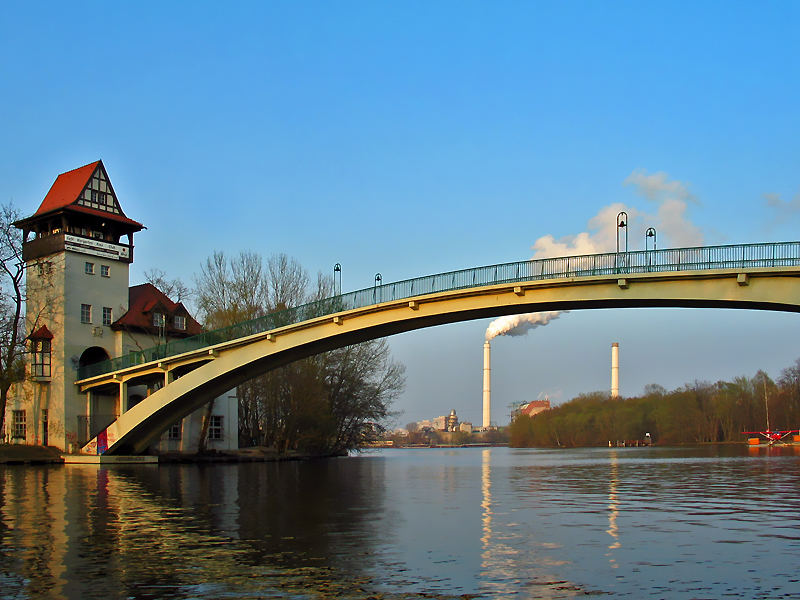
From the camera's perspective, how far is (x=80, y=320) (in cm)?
5141

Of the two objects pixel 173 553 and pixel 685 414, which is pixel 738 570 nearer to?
pixel 173 553

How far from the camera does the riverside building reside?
50344mm

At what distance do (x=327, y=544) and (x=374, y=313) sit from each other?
82.0ft

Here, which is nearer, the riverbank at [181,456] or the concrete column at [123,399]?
the riverbank at [181,456]

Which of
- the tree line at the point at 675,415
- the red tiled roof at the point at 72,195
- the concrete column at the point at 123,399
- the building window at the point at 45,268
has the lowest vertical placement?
the tree line at the point at 675,415

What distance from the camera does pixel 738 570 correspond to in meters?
11.3

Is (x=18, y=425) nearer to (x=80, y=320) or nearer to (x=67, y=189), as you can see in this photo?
(x=80, y=320)

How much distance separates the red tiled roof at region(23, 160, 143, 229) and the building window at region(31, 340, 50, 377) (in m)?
7.95

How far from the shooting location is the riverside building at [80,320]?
1982 inches

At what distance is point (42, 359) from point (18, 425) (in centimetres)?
486

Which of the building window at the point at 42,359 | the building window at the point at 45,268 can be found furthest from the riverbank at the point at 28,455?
the building window at the point at 45,268

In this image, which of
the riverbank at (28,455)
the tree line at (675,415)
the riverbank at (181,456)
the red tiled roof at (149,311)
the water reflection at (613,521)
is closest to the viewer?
the water reflection at (613,521)

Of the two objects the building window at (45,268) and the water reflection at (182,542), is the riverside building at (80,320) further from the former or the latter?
the water reflection at (182,542)

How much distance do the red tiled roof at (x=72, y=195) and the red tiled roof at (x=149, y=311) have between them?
496 cm
